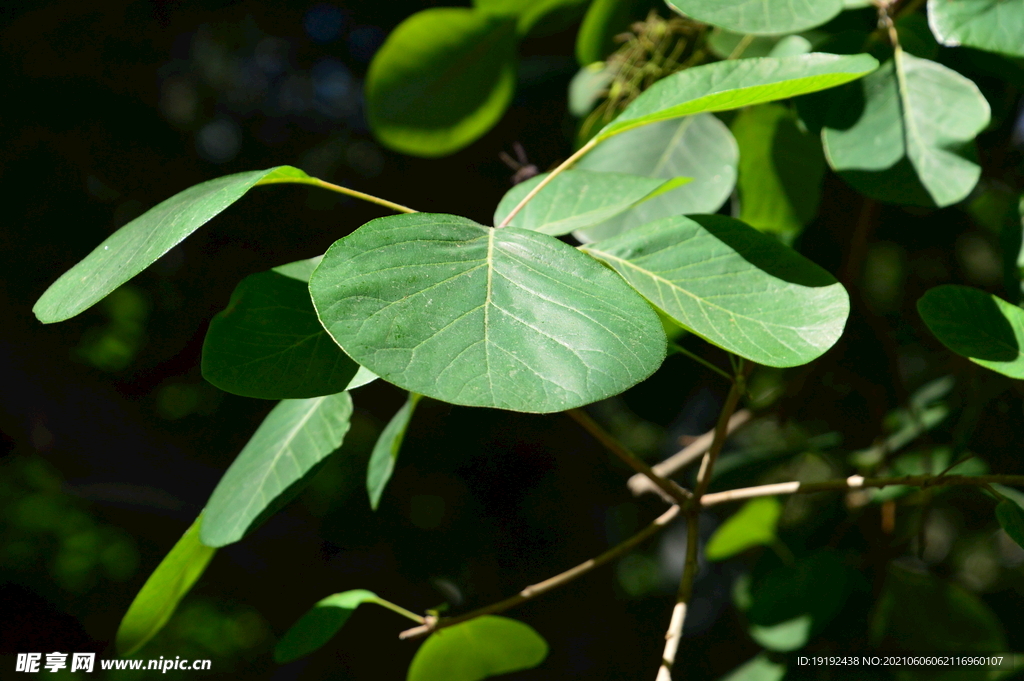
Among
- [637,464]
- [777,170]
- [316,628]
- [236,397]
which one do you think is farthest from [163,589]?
[236,397]

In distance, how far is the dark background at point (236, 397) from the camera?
1229 millimetres

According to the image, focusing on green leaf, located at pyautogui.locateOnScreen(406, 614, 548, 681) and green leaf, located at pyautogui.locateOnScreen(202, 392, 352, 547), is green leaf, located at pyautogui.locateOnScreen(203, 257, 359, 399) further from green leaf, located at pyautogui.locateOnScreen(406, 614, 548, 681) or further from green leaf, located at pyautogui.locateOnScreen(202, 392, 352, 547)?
green leaf, located at pyautogui.locateOnScreen(406, 614, 548, 681)

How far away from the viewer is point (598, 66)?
2.79 feet

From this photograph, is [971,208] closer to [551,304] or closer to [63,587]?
[551,304]

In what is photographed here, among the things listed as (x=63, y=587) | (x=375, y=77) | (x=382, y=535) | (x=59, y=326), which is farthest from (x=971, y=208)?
(x=63, y=587)

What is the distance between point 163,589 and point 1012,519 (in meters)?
0.64

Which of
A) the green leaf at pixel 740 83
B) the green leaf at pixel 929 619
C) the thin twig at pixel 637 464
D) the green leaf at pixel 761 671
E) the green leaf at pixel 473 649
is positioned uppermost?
the green leaf at pixel 740 83

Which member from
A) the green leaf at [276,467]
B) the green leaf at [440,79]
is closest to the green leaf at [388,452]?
the green leaf at [276,467]

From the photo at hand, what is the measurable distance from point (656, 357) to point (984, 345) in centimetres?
30

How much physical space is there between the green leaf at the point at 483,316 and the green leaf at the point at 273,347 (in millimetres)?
93

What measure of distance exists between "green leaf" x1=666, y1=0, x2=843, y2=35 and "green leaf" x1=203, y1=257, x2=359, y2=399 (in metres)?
0.35

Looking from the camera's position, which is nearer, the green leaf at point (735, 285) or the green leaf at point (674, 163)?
the green leaf at point (735, 285)

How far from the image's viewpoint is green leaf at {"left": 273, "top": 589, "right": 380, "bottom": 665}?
2.01 ft

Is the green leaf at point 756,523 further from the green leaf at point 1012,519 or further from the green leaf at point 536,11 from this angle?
the green leaf at point 536,11
